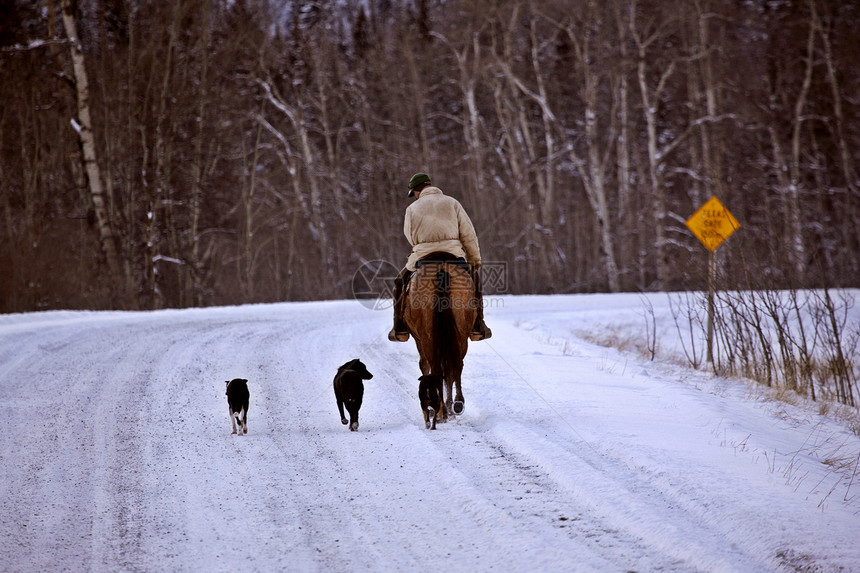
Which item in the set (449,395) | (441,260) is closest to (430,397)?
(449,395)

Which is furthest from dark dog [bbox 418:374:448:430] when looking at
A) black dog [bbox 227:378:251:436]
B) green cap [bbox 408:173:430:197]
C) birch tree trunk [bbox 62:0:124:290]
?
birch tree trunk [bbox 62:0:124:290]

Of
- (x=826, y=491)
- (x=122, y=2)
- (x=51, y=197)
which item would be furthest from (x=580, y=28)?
(x=826, y=491)

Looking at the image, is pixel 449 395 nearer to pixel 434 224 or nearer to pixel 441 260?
pixel 441 260

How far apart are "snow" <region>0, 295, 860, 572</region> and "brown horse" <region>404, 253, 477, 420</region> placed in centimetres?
54

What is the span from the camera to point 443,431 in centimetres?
624

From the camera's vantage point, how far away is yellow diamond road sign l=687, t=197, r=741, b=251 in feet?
40.2

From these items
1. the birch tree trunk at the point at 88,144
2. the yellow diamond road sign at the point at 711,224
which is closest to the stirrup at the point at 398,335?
the yellow diamond road sign at the point at 711,224

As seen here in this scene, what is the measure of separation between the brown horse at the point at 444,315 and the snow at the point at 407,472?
0.54 meters

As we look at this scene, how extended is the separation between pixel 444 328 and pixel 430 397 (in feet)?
2.49

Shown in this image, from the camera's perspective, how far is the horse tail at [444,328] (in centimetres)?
674

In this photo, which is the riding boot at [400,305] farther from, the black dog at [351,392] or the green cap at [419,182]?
the black dog at [351,392]

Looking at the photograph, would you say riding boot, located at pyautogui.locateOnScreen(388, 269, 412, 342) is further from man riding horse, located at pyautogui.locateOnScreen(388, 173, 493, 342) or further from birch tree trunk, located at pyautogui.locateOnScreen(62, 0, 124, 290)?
birch tree trunk, located at pyautogui.locateOnScreen(62, 0, 124, 290)

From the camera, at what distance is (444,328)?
22.2 feet

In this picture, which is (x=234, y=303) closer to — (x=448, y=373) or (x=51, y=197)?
(x=51, y=197)
